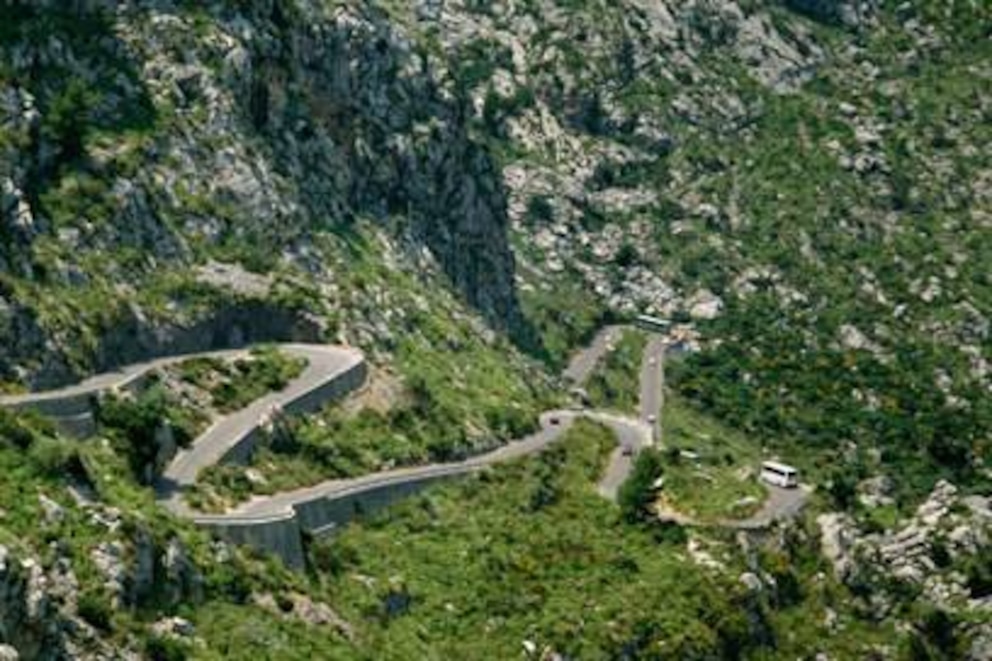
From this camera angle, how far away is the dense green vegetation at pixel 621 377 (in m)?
166

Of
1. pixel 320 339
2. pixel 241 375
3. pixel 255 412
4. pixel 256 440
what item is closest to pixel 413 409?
pixel 320 339

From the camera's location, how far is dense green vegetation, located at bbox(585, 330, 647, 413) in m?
166

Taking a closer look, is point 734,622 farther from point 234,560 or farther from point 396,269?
point 396,269

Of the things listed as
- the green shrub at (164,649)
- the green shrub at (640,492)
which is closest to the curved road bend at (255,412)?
the green shrub at (640,492)

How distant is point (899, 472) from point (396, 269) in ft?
189

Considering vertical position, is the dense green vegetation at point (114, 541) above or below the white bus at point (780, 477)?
above

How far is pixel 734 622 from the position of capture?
89.7 m

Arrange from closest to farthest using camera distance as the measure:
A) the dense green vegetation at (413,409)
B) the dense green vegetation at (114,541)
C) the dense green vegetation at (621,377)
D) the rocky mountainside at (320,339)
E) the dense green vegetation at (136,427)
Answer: the dense green vegetation at (114,541) < the rocky mountainside at (320,339) < the dense green vegetation at (136,427) < the dense green vegetation at (413,409) < the dense green vegetation at (621,377)

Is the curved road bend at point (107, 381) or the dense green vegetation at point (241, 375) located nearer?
the curved road bend at point (107, 381)

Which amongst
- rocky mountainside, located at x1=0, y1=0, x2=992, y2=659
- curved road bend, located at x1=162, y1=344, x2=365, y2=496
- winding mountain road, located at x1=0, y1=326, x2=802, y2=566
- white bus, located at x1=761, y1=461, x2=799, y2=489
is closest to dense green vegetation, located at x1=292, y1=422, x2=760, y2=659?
rocky mountainside, located at x1=0, y1=0, x2=992, y2=659

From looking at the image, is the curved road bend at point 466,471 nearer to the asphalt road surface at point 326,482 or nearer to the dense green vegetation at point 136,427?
the asphalt road surface at point 326,482

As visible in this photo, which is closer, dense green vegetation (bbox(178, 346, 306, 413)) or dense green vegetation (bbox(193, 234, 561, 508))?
dense green vegetation (bbox(193, 234, 561, 508))

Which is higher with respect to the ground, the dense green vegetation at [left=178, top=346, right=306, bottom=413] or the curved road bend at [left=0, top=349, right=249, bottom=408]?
the curved road bend at [left=0, top=349, right=249, bottom=408]

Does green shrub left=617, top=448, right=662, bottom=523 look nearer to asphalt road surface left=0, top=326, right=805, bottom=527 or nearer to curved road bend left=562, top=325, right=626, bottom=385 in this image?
asphalt road surface left=0, top=326, right=805, bottom=527
